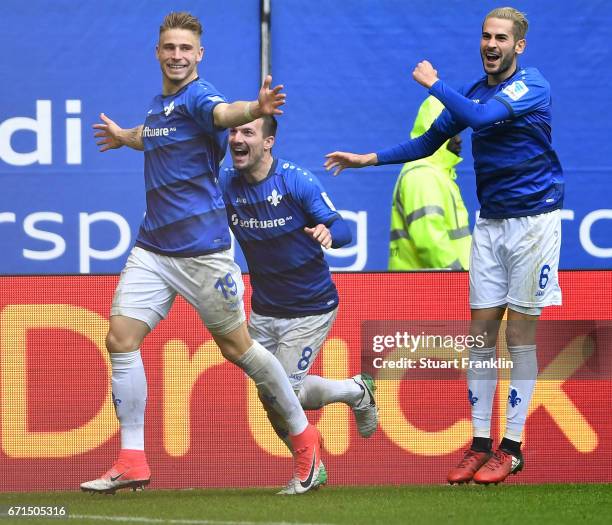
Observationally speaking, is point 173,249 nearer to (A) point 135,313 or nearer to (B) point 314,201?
(A) point 135,313

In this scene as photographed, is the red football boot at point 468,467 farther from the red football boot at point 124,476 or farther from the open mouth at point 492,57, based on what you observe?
the open mouth at point 492,57

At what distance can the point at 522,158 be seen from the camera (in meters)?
7.51

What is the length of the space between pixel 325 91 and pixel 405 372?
10.5 ft

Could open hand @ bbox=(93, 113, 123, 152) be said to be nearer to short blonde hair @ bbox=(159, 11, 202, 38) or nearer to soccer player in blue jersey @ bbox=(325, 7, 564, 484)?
short blonde hair @ bbox=(159, 11, 202, 38)

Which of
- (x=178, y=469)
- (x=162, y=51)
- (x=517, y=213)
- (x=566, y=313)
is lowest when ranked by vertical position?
(x=178, y=469)

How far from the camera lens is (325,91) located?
35.9ft

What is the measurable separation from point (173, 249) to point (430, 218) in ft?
8.96

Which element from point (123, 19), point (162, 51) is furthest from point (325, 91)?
point (162, 51)

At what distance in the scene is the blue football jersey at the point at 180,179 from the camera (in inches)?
278

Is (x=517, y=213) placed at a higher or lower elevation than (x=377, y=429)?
higher

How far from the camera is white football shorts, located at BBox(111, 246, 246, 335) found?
7.05 m

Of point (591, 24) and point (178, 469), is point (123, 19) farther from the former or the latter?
point (178, 469)
